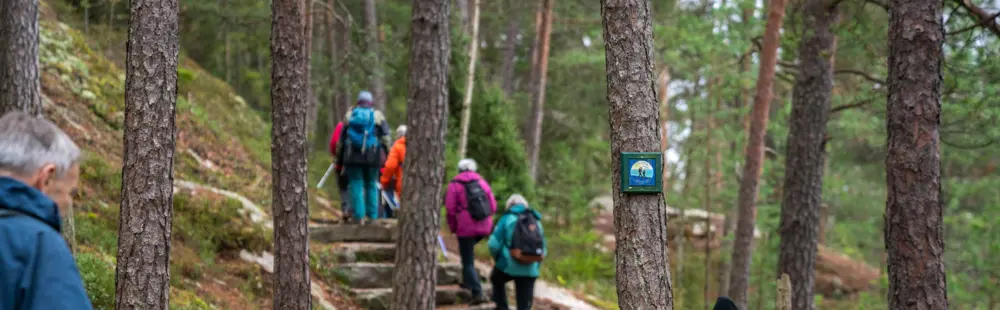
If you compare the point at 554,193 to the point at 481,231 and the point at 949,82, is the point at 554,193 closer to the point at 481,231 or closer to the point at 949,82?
the point at 481,231

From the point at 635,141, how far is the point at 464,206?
556 centimetres

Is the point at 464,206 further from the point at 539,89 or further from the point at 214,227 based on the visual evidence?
the point at 539,89

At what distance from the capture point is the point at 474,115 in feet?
52.4

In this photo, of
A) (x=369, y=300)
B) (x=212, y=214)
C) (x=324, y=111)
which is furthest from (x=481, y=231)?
(x=324, y=111)

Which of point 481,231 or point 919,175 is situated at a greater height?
point 919,175

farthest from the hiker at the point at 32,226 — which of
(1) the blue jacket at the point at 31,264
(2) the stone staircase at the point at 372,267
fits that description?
(2) the stone staircase at the point at 372,267

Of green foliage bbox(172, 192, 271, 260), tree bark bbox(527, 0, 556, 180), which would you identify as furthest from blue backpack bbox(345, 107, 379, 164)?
tree bark bbox(527, 0, 556, 180)

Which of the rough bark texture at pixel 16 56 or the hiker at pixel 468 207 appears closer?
the rough bark texture at pixel 16 56

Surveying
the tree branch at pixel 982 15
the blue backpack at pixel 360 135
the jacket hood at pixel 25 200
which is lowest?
the jacket hood at pixel 25 200

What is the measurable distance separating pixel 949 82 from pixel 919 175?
2.45m

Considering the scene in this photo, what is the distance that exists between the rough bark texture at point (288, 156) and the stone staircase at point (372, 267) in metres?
2.57

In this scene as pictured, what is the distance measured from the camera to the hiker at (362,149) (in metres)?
11.3

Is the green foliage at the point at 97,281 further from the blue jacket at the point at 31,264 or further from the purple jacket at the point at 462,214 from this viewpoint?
the blue jacket at the point at 31,264

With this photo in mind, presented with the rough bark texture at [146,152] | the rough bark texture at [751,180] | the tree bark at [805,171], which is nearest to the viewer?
the rough bark texture at [146,152]
